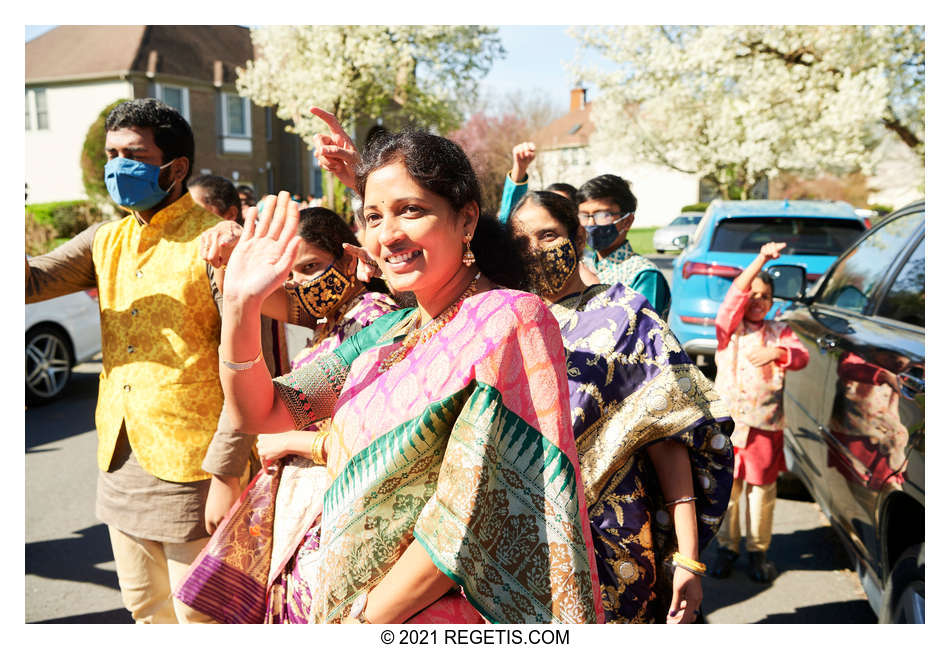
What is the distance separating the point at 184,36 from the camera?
1145 inches

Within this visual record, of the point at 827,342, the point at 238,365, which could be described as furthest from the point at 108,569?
the point at 827,342

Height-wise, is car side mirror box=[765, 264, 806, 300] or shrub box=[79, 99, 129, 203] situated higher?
shrub box=[79, 99, 129, 203]

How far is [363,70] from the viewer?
23.9 m

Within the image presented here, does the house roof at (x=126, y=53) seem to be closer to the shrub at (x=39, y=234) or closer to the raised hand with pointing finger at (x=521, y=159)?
the shrub at (x=39, y=234)

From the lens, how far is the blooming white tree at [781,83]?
43.1ft

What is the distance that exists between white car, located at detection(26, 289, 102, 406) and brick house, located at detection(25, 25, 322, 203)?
19012 millimetres

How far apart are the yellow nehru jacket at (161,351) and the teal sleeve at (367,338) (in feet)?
3.04

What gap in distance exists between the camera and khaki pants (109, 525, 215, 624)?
2.84 metres

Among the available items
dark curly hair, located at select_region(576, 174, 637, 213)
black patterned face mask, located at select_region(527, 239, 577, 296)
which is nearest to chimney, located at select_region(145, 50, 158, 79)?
dark curly hair, located at select_region(576, 174, 637, 213)

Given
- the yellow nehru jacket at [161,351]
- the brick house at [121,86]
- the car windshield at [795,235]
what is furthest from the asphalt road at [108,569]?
the brick house at [121,86]

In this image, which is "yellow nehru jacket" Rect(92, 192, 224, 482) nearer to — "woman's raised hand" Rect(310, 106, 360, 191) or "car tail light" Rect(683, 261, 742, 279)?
"woman's raised hand" Rect(310, 106, 360, 191)

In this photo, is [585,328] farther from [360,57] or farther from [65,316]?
[360,57]

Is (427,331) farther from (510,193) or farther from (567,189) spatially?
(567,189)

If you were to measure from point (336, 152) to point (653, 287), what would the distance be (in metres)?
1.73
